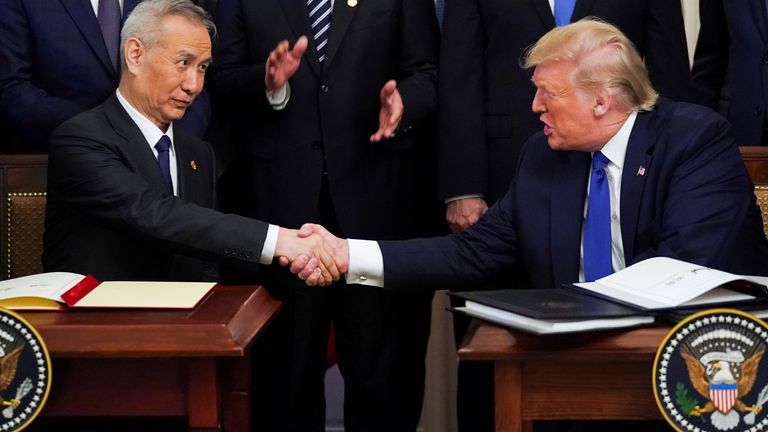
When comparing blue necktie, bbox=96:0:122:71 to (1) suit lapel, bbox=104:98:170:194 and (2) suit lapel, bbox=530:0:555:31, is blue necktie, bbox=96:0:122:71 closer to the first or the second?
(1) suit lapel, bbox=104:98:170:194

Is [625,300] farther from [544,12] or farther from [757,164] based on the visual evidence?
[544,12]

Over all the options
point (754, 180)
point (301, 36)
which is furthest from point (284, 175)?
point (754, 180)

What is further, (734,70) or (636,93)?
(734,70)

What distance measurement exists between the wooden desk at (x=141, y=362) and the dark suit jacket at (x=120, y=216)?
70 cm

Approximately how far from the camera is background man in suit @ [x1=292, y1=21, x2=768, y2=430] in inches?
115

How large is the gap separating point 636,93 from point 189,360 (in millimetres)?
1402

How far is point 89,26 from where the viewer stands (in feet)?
12.1

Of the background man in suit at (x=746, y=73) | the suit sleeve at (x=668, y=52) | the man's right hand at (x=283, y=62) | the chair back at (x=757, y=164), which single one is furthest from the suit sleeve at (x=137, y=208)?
the background man in suit at (x=746, y=73)

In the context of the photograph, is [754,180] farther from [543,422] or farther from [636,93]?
[543,422]

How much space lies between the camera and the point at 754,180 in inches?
141

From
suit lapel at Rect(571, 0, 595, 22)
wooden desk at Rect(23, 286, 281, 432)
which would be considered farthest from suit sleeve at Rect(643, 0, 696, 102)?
wooden desk at Rect(23, 286, 281, 432)

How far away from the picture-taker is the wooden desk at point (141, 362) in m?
2.26

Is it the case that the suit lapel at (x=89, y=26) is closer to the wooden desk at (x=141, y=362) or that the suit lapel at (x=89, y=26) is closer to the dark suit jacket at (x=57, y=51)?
the dark suit jacket at (x=57, y=51)

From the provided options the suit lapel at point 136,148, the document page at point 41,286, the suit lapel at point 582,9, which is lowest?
the document page at point 41,286
